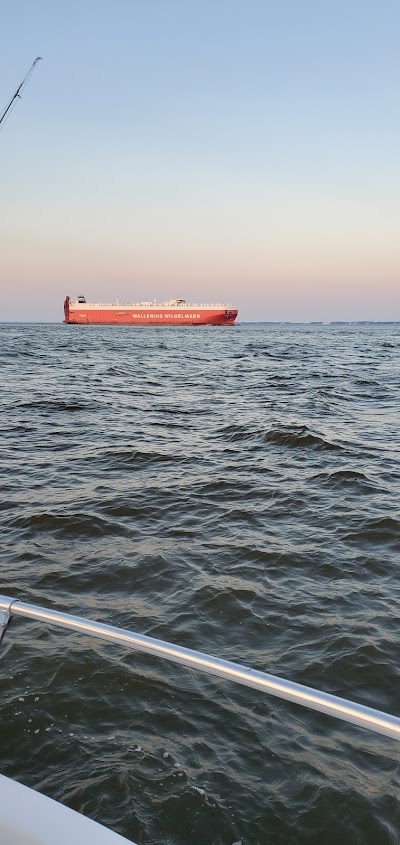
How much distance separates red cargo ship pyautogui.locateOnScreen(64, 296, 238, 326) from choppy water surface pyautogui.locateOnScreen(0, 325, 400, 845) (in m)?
81.5

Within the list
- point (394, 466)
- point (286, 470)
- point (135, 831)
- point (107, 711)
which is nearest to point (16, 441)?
point (286, 470)

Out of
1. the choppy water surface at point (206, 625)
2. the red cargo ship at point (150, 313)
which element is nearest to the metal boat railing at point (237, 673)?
the choppy water surface at point (206, 625)

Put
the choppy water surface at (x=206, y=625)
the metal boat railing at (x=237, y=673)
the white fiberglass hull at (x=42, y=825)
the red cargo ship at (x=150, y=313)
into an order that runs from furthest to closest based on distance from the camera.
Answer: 1. the red cargo ship at (x=150, y=313)
2. the choppy water surface at (x=206, y=625)
3. the metal boat railing at (x=237, y=673)
4. the white fiberglass hull at (x=42, y=825)

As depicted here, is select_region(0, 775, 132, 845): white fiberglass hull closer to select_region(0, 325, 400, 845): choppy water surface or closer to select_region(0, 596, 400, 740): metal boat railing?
select_region(0, 596, 400, 740): metal boat railing

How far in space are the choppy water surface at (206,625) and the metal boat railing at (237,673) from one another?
1024mm

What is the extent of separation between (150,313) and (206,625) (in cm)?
8838

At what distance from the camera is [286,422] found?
11.7 meters

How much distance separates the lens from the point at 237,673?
1.74 metres

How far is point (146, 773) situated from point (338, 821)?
0.87 m

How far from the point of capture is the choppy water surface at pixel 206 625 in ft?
8.44

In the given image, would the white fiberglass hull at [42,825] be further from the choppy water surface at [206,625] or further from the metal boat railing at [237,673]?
the choppy water surface at [206,625]

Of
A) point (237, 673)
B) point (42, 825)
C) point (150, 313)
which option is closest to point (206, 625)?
point (237, 673)

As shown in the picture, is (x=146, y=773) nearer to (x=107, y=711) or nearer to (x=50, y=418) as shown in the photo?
(x=107, y=711)

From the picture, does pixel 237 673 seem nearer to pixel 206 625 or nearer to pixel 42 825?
pixel 42 825
